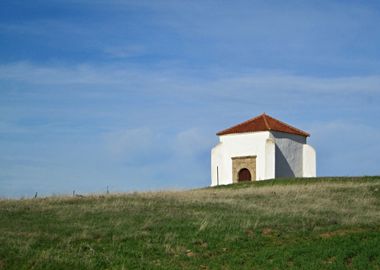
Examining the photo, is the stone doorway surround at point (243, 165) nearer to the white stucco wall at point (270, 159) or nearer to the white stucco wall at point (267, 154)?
the white stucco wall at point (267, 154)

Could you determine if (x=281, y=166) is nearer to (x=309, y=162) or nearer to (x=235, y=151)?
(x=309, y=162)


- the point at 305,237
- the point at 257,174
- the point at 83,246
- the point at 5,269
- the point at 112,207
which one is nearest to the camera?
the point at 5,269

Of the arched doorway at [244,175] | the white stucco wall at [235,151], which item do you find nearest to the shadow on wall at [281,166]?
the white stucco wall at [235,151]

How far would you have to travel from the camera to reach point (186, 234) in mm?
18031

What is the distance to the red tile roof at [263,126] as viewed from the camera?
4606 centimetres

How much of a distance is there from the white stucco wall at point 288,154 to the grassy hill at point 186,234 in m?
19.1

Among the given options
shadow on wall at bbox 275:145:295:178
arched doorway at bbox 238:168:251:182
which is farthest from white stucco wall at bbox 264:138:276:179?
arched doorway at bbox 238:168:251:182

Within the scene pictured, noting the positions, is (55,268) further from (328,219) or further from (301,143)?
(301,143)

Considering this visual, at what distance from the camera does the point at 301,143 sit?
48000mm

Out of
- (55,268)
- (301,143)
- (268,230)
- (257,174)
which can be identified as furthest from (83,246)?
(301,143)

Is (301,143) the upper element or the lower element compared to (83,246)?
upper

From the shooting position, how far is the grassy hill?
49.9 ft

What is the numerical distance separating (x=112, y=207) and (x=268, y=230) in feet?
23.2

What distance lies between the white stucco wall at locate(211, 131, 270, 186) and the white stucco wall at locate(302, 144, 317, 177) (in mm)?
4177
